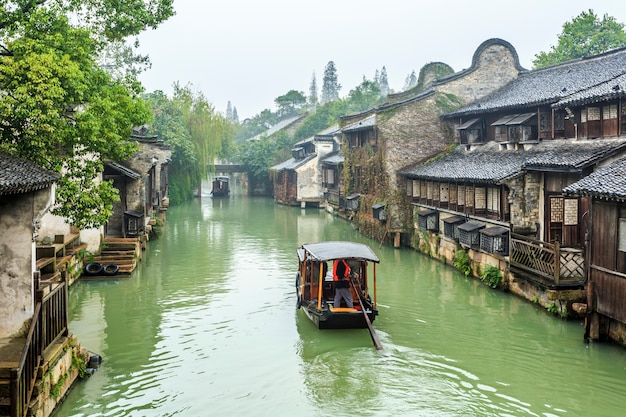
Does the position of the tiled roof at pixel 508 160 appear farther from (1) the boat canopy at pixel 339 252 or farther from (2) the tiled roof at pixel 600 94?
(1) the boat canopy at pixel 339 252

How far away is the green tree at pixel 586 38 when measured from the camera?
45.4 metres

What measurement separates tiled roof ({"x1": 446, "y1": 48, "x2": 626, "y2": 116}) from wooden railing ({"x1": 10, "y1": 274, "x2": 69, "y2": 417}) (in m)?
17.6

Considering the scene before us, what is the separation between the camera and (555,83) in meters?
27.8

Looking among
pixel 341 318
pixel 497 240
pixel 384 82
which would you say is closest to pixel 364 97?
pixel 497 240

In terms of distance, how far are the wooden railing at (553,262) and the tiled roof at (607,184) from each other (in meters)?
2.63

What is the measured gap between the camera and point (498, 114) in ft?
94.2

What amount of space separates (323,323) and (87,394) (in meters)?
6.49

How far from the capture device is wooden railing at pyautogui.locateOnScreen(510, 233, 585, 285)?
1778cm

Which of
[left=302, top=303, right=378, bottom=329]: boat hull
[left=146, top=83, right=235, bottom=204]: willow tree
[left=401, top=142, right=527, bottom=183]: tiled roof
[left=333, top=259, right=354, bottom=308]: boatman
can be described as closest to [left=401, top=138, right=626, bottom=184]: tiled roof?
[left=401, top=142, right=527, bottom=183]: tiled roof

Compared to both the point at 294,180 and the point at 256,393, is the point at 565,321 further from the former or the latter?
the point at 294,180

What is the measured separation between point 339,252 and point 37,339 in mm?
8887

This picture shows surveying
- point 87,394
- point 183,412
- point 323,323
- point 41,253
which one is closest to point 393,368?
point 323,323

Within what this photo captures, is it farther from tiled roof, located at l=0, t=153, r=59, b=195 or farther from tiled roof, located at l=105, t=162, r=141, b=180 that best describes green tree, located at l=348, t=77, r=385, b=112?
tiled roof, located at l=0, t=153, r=59, b=195

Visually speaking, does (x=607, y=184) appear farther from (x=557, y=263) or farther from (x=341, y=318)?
(x=341, y=318)
